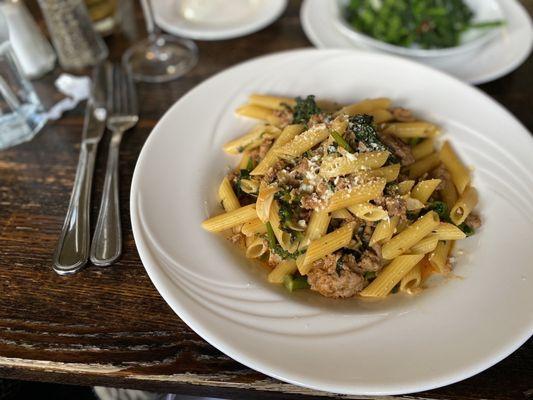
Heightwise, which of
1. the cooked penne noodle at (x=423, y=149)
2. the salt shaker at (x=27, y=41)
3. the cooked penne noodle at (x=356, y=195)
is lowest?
the cooked penne noodle at (x=423, y=149)

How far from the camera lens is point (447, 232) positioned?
133 centimetres

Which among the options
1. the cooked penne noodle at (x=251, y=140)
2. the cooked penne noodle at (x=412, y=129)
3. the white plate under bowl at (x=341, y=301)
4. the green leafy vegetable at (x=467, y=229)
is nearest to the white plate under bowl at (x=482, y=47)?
the white plate under bowl at (x=341, y=301)

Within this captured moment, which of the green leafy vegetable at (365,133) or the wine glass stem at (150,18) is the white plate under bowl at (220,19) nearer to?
the wine glass stem at (150,18)

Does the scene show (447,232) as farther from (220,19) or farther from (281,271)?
(220,19)

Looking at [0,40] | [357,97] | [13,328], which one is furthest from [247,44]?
[13,328]

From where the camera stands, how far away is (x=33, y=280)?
4.57ft

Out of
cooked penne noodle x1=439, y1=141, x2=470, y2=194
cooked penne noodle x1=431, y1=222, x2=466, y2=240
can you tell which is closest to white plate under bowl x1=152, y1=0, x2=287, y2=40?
cooked penne noodle x1=439, y1=141, x2=470, y2=194

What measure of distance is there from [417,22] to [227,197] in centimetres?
134

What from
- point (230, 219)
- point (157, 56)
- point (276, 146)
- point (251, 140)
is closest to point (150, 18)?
point (157, 56)

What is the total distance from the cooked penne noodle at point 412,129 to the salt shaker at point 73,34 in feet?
4.39

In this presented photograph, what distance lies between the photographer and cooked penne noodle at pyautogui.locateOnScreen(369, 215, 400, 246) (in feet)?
4.30

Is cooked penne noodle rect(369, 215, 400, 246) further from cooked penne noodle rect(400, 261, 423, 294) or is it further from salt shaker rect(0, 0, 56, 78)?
salt shaker rect(0, 0, 56, 78)

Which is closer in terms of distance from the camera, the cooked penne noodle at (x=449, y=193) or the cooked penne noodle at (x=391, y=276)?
the cooked penne noodle at (x=391, y=276)

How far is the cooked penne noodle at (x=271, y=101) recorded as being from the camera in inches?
65.0
